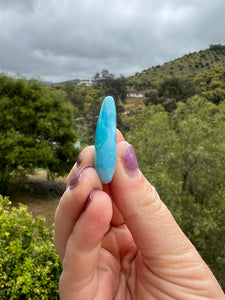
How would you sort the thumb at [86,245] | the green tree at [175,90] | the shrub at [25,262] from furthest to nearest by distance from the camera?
the green tree at [175,90] → the shrub at [25,262] → the thumb at [86,245]

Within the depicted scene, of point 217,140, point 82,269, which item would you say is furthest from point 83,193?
point 217,140

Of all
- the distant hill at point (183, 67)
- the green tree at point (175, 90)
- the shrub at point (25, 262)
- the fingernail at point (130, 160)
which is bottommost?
the shrub at point (25, 262)

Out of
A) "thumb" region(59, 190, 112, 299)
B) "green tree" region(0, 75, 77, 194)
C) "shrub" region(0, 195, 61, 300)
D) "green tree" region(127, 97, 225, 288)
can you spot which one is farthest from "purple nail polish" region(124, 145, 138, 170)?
"green tree" region(0, 75, 77, 194)

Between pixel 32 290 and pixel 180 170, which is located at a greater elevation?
pixel 180 170

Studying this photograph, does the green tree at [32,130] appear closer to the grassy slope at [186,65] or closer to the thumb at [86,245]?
the thumb at [86,245]

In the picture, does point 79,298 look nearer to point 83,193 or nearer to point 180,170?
point 83,193

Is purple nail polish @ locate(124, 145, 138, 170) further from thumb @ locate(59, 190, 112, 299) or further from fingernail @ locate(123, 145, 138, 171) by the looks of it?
thumb @ locate(59, 190, 112, 299)

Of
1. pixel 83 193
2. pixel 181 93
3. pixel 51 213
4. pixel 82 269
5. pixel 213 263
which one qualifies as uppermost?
pixel 181 93

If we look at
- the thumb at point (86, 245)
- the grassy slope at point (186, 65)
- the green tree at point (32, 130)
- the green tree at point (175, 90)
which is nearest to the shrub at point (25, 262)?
the thumb at point (86, 245)
